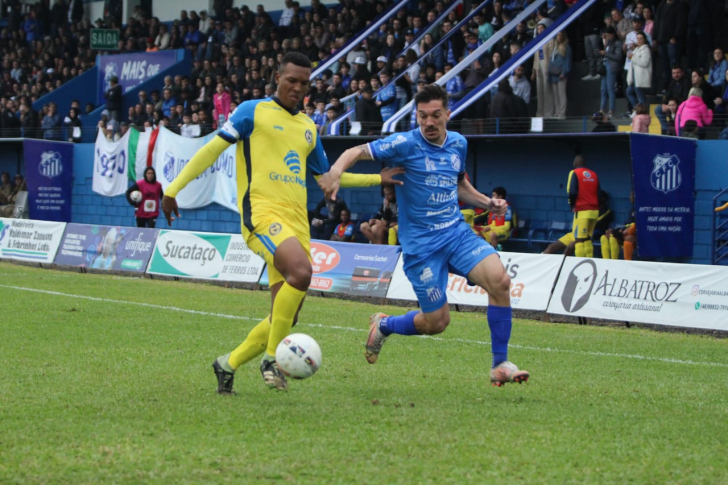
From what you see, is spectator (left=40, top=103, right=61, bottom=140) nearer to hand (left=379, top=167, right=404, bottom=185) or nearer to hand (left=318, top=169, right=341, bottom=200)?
hand (left=379, top=167, right=404, bottom=185)

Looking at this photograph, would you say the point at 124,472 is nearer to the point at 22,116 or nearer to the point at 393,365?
the point at 393,365

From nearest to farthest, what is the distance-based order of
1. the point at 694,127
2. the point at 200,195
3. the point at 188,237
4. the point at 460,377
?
the point at 460,377
the point at 694,127
the point at 188,237
the point at 200,195

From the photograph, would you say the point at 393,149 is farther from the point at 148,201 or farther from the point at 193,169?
the point at 148,201

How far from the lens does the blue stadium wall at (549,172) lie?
1675cm

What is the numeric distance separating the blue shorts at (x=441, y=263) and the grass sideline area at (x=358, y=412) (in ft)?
2.25

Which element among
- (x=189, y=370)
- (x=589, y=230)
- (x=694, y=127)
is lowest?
(x=189, y=370)

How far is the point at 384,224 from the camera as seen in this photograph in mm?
19641

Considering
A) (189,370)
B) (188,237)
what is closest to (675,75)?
(188,237)

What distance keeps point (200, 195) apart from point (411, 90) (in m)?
6.73

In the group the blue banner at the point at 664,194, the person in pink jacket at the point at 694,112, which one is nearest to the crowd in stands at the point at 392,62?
the person in pink jacket at the point at 694,112

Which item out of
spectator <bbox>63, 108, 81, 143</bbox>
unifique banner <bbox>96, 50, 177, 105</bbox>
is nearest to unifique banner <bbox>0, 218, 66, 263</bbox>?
spectator <bbox>63, 108, 81, 143</bbox>

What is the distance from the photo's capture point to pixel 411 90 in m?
21.7

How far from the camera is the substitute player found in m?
17.1

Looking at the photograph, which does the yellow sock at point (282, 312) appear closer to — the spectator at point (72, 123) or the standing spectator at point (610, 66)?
the standing spectator at point (610, 66)
